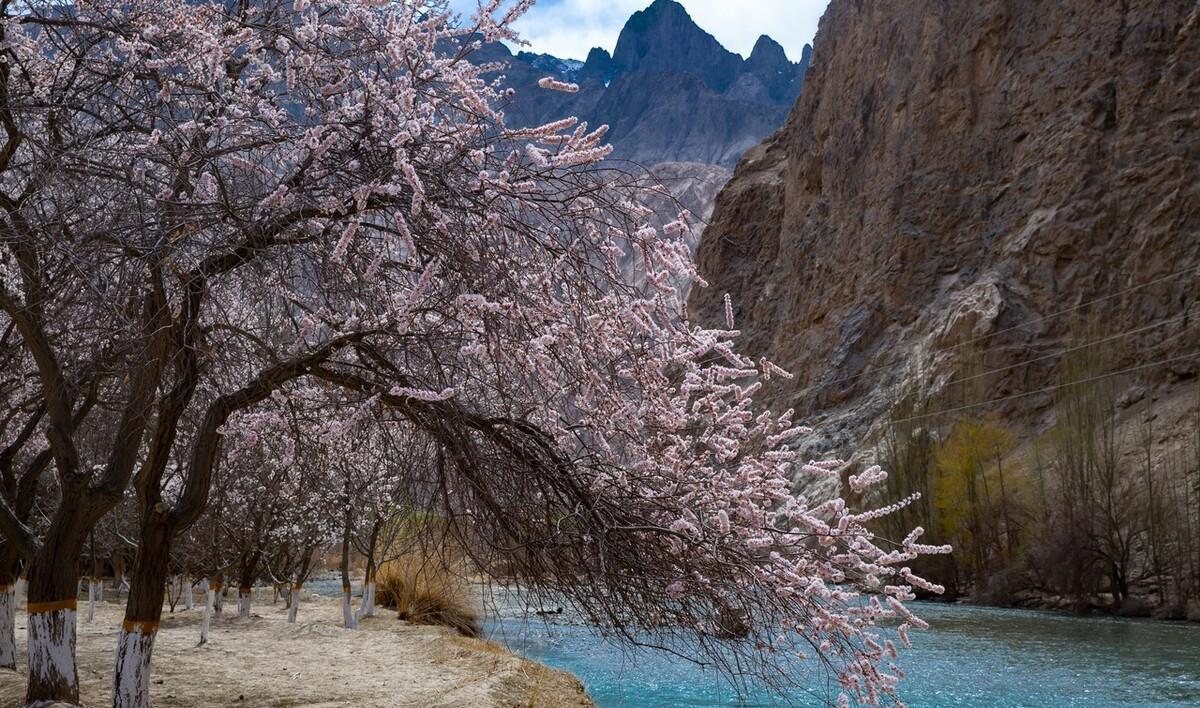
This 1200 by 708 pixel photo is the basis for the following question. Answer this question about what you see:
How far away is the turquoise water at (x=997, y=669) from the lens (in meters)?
12.8

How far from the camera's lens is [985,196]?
133 ft

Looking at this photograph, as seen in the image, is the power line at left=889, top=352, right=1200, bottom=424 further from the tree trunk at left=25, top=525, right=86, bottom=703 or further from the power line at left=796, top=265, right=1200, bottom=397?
the tree trunk at left=25, top=525, right=86, bottom=703

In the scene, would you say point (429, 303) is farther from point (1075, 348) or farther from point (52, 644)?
point (1075, 348)

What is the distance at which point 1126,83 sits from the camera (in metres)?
36.0

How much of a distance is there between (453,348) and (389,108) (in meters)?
1.21

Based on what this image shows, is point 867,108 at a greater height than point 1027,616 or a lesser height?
greater

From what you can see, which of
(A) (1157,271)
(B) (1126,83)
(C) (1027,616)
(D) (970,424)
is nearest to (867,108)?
(B) (1126,83)

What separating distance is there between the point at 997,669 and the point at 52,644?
13.0 metres

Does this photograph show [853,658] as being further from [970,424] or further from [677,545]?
[970,424]

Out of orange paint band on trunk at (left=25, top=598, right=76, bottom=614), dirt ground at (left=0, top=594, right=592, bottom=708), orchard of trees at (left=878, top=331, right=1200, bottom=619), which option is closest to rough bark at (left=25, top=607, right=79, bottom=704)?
orange paint band on trunk at (left=25, top=598, right=76, bottom=614)

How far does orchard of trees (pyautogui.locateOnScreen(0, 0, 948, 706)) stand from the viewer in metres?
4.13

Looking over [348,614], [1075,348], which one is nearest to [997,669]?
[348,614]

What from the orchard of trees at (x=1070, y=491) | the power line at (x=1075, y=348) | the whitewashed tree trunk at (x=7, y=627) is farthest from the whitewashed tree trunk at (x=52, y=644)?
the power line at (x=1075, y=348)

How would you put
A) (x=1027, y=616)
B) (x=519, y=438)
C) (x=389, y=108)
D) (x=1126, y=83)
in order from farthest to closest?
(x=1126, y=83), (x=1027, y=616), (x=519, y=438), (x=389, y=108)
